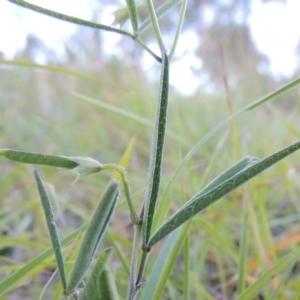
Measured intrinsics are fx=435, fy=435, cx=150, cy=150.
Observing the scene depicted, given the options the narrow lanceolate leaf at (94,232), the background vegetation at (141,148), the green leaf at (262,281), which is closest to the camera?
the narrow lanceolate leaf at (94,232)

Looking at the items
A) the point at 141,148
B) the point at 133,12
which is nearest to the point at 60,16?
the point at 133,12

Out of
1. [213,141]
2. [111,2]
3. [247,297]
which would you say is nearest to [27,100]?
[213,141]

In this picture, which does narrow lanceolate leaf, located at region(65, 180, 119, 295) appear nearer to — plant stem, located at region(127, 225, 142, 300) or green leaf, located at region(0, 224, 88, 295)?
plant stem, located at region(127, 225, 142, 300)

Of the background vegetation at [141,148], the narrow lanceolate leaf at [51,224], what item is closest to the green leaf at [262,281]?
the background vegetation at [141,148]

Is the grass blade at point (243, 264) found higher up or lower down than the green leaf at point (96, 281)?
higher up

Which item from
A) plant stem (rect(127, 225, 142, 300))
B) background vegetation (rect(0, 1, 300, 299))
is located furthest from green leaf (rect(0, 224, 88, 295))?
plant stem (rect(127, 225, 142, 300))

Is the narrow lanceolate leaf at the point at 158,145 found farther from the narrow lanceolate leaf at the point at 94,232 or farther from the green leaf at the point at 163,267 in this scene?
the green leaf at the point at 163,267

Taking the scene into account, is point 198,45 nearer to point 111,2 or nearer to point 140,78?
point 140,78
